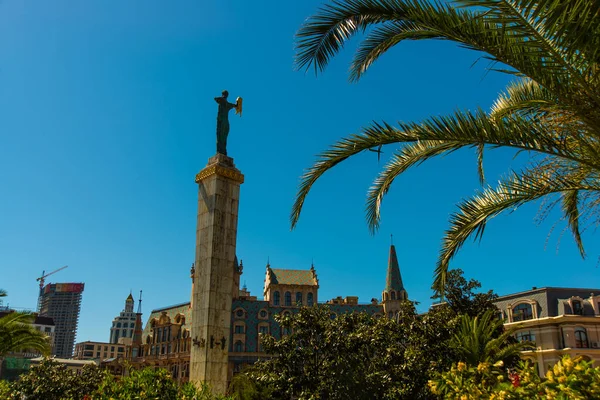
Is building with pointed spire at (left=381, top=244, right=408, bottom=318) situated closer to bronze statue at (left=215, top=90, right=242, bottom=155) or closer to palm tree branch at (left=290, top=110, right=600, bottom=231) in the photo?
bronze statue at (left=215, top=90, right=242, bottom=155)

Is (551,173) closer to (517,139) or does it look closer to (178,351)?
(517,139)

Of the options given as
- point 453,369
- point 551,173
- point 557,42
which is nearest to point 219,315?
point 453,369

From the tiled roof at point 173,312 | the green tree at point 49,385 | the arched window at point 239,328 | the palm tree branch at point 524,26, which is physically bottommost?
the green tree at point 49,385

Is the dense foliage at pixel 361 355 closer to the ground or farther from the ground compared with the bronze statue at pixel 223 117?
closer to the ground

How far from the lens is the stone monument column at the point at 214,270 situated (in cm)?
1947

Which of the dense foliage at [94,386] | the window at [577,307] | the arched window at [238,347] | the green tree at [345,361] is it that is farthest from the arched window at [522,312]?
the dense foliage at [94,386]

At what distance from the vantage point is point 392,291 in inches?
3068

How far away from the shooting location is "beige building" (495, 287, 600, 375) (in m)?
48.5

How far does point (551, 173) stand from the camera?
30.4 feet

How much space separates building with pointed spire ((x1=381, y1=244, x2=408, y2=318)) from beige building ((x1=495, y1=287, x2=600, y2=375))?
79.4 ft

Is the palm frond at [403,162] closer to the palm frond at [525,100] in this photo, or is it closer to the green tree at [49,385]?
the palm frond at [525,100]

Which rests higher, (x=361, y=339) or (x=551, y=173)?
(x=551, y=173)

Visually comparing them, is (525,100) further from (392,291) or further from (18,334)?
(392,291)

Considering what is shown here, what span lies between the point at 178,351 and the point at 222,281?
5951cm
